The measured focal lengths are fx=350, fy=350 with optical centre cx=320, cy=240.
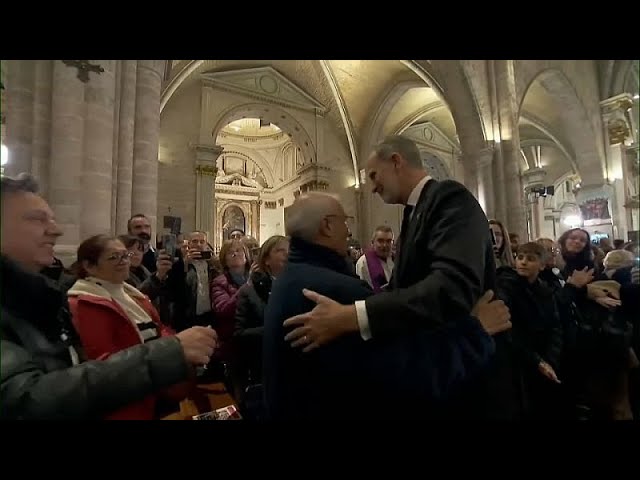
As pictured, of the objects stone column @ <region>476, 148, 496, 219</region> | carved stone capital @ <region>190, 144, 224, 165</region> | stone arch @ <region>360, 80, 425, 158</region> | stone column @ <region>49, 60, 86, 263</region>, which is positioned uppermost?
stone arch @ <region>360, 80, 425, 158</region>

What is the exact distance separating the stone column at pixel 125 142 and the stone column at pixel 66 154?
1215 millimetres

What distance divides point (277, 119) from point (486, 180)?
385 inches

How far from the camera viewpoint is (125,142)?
5.00 metres

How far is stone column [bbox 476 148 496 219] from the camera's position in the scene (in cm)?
941

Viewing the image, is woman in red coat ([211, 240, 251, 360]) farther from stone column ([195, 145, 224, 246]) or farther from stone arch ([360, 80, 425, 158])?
stone arch ([360, 80, 425, 158])

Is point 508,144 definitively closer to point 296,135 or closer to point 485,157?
point 485,157

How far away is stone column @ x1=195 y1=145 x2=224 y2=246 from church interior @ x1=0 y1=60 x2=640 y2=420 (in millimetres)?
52

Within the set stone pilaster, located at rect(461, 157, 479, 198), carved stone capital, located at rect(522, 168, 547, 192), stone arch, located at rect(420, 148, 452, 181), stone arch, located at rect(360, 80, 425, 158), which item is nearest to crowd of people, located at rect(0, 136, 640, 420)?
stone pilaster, located at rect(461, 157, 479, 198)

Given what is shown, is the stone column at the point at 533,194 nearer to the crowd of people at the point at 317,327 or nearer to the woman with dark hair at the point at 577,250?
the woman with dark hair at the point at 577,250

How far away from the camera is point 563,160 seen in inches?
723

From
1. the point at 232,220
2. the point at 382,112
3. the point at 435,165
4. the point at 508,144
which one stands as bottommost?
the point at 232,220

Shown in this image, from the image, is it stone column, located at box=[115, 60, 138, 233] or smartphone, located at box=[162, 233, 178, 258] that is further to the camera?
stone column, located at box=[115, 60, 138, 233]

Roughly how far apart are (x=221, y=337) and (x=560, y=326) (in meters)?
2.65

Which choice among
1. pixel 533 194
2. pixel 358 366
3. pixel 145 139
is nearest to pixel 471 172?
pixel 533 194
